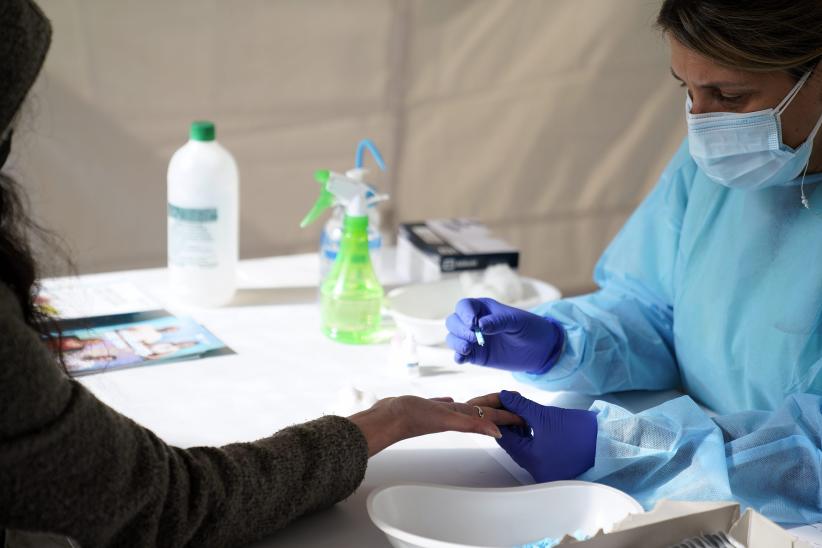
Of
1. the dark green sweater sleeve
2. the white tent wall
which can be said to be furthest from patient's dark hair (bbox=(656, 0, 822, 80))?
the white tent wall

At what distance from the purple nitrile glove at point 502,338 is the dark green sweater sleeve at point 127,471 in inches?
14.6

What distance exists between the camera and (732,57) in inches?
47.4

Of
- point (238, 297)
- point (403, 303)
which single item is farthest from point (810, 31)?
point (238, 297)

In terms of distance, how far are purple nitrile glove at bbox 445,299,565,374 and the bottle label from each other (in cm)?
50

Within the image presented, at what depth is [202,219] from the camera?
5.35 feet

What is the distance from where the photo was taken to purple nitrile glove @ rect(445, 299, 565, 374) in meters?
1.35

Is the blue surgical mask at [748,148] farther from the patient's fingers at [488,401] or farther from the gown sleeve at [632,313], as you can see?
the patient's fingers at [488,401]

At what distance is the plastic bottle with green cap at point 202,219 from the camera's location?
162 centimetres

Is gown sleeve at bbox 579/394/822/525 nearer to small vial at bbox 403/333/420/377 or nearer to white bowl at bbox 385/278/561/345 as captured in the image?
small vial at bbox 403/333/420/377

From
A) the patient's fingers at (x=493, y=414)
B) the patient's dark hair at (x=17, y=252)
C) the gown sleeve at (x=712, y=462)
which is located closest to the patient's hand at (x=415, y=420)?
the patient's fingers at (x=493, y=414)

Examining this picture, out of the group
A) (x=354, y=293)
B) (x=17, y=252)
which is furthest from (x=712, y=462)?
(x=17, y=252)

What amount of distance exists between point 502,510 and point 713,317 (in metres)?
0.55

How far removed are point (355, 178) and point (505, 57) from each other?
1428 mm

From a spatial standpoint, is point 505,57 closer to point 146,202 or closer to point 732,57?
point 146,202
